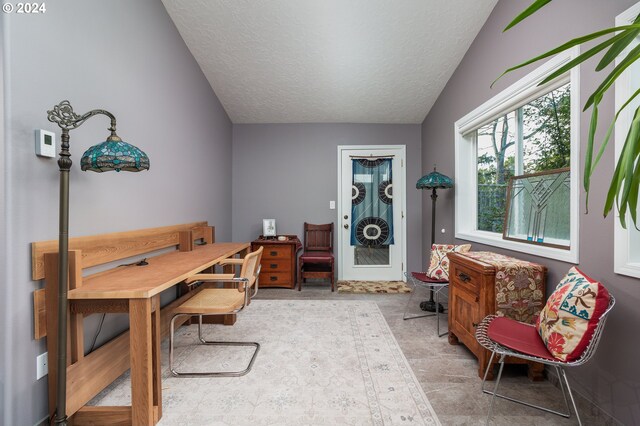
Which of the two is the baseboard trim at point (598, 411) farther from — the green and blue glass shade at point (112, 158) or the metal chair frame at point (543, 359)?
the green and blue glass shade at point (112, 158)

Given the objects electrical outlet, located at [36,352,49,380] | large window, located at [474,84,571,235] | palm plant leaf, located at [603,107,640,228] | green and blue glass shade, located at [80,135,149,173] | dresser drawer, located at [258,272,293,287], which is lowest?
dresser drawer, located at [258,272,293,287]

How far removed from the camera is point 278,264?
4.00m

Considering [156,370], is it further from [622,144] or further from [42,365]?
[622,144]

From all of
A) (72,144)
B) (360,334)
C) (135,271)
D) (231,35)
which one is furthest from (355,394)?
(231,35)

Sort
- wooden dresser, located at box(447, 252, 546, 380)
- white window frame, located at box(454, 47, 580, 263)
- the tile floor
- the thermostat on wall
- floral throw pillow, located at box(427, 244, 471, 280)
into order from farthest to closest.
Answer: floral throw pillow, located at box(427, 244, 471, 280)
wooden dresser, located at box(447, 252, 546, 380)
white window frame, located at box(454, 47, 580, 263)
the tile floor
the thermostat on wall

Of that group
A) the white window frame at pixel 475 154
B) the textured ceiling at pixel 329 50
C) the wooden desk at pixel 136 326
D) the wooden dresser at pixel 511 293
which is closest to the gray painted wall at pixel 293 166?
the textured ceiling at pixel 329 50

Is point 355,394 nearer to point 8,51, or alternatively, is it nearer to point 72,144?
point 72,144

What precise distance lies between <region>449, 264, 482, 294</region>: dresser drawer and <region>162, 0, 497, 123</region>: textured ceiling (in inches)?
90.5

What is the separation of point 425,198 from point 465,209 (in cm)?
94

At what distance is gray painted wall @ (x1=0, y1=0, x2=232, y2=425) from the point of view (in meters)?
1.37

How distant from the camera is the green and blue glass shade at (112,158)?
1.48 metres

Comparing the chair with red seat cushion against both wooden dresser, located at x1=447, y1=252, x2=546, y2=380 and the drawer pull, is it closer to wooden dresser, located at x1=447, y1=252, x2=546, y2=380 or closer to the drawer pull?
wooden dresser, located at x1=447, y1=252, x2=546, y2=380

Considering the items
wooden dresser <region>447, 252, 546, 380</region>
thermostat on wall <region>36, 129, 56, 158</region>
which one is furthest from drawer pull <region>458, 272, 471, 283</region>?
thermostat on wall <region>36, 129, 56, 158</region>

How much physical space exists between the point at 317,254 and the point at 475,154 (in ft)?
7.72
